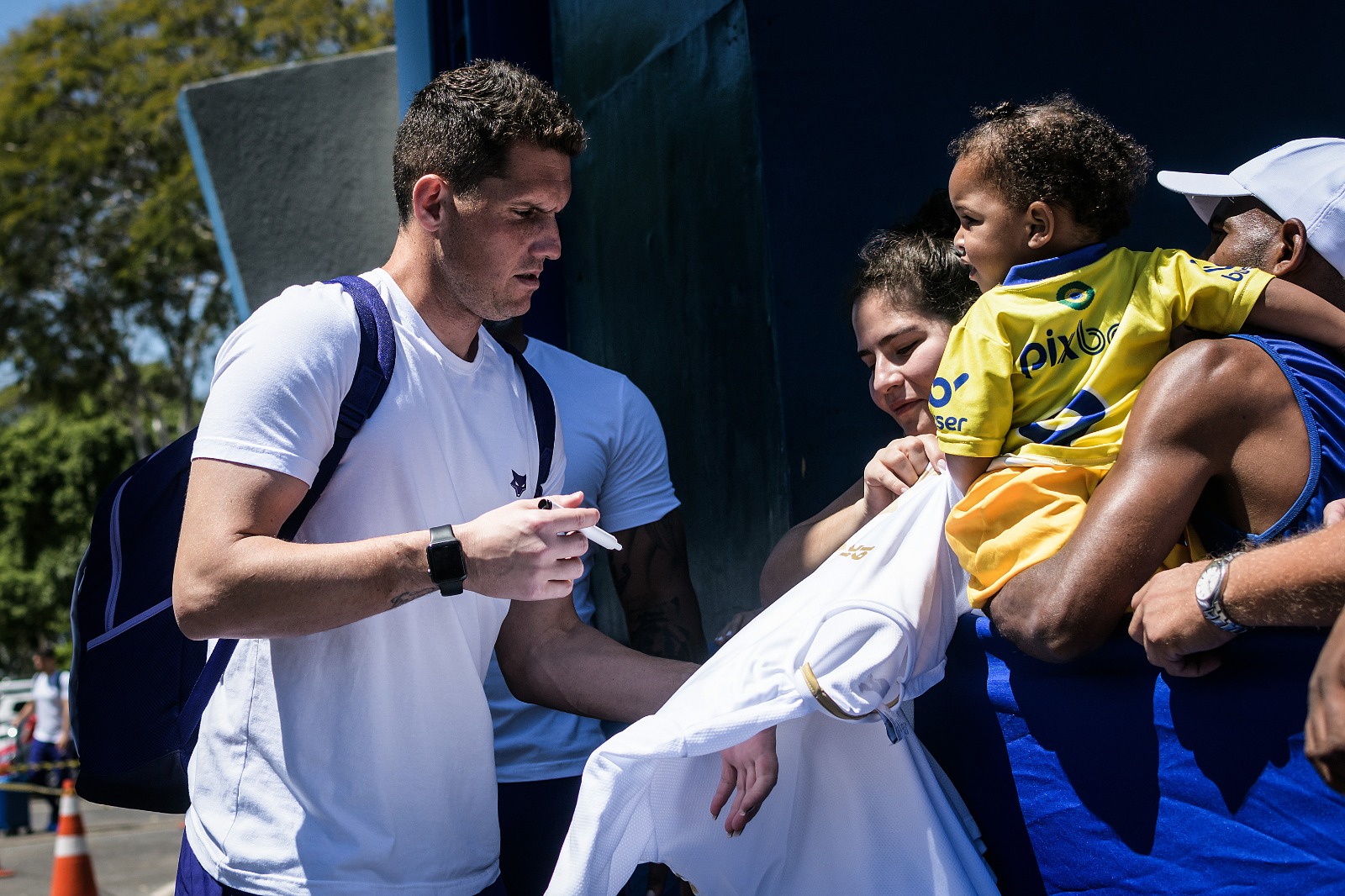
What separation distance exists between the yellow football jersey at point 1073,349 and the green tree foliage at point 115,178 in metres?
16.0

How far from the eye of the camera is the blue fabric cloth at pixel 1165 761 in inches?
69.3

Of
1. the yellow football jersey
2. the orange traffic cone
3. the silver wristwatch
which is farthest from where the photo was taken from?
the orange traffic cone

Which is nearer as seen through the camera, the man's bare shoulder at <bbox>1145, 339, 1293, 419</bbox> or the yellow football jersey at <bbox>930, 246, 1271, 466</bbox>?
the man's bare shoulder at <bbox>1145, 339, 1293, 419</bbox>

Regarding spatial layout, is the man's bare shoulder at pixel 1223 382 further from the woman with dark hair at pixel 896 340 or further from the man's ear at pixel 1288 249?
the woman with dark hair at pixel 896 340

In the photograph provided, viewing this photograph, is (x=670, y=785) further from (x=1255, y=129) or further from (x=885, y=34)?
(x=1255, y=129)

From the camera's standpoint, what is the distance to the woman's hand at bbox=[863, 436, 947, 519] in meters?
2.63

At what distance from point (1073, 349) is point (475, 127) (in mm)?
1277

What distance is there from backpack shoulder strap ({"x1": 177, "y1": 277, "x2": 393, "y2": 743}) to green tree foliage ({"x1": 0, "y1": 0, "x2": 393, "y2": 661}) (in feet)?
50.9

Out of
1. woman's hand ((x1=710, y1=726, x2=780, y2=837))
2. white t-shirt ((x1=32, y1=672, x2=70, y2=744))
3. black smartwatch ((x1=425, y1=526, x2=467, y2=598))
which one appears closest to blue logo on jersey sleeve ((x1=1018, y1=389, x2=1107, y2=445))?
woman's hand ((x1=710, y1=726, x2=780, y2=837))

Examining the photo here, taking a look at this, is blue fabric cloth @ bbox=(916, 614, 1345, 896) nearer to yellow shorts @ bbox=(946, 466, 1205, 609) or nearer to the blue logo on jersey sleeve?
yellow shorts @ bbox=(946, 466, 1205, 609)

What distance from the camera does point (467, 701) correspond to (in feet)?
8.04

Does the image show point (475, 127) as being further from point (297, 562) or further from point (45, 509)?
point (45, 509)

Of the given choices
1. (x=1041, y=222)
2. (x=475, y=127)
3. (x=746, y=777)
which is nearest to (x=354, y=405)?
(x=475, y=127)

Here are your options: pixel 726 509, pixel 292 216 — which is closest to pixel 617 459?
pixel 726 509
